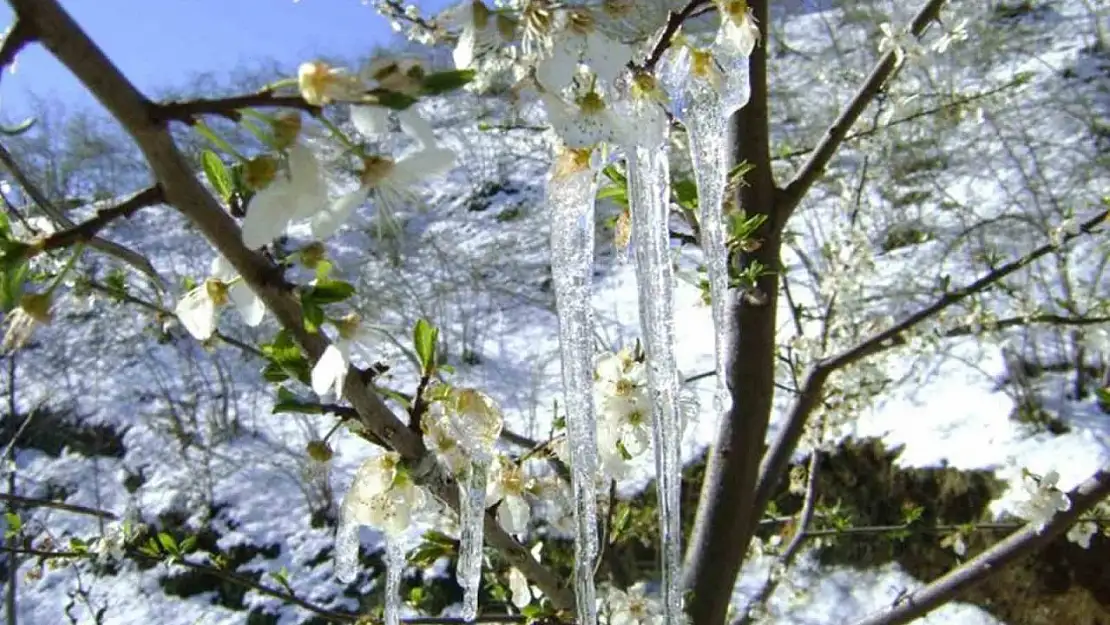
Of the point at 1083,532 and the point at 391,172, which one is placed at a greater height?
the point at 391,172

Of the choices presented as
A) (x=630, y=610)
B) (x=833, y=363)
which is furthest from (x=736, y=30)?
(x=630, y=610)

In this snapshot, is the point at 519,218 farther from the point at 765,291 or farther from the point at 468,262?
the point at 765,291

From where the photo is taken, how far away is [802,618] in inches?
123

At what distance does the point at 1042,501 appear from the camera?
1.43m

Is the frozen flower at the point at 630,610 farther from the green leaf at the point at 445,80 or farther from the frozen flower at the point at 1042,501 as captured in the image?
the green leaf at the point at 445,80

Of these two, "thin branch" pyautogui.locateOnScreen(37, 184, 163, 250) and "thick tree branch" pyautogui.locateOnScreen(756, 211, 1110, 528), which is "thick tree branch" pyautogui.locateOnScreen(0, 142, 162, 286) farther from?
"thick tree branch" pyautogui.locateOnScreen(756, 211, 1110, 528)

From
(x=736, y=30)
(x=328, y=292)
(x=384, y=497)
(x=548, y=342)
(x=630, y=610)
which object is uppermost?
(x=548, y=342)

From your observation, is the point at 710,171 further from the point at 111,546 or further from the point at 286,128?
the point at 111,546

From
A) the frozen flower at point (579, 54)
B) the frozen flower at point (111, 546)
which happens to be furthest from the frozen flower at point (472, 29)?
the frozen flower at point (111, 546)

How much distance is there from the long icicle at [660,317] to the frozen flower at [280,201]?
23 cm

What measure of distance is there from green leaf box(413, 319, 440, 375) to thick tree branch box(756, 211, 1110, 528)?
2.58ft

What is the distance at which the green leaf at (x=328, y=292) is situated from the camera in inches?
20.9

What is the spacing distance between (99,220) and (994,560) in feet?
3.93

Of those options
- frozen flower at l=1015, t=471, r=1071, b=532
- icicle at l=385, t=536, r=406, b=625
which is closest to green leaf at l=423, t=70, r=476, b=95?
icicle at l=385, t=536, r=406, b=625
